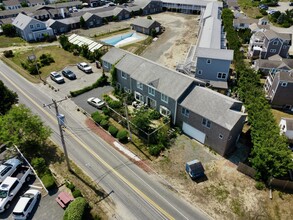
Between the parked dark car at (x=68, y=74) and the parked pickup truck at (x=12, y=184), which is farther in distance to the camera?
the parked dark car at (x=68, y=74)

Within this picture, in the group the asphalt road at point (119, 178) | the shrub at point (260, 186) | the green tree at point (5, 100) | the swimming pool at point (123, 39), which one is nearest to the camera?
the asphalt road at point (119, 178)

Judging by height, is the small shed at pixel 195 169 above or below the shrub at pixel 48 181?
below

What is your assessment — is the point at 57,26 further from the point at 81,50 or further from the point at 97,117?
the point at 97,117

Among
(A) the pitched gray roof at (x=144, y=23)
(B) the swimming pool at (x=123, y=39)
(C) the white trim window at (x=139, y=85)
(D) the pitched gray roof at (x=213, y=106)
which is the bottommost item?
(B) the swimming pool at (x=123, y=39)

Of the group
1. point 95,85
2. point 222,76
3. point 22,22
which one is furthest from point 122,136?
point 22,22

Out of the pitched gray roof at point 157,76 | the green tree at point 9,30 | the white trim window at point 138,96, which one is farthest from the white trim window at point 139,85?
the green tree at point 9,30

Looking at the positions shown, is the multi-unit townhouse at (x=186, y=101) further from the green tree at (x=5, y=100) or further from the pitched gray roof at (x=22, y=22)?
the pitched gray roof at (x=22, y=22)

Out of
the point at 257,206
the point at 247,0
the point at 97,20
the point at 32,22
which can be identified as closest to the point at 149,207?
the point at 257,206

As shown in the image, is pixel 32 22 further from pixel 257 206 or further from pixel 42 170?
pixel 257 206

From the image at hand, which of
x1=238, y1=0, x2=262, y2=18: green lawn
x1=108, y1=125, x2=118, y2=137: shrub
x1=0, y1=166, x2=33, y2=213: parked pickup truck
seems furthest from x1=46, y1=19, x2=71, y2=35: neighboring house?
x1=238, y1=0, x2=262, y2=18: green lawn
